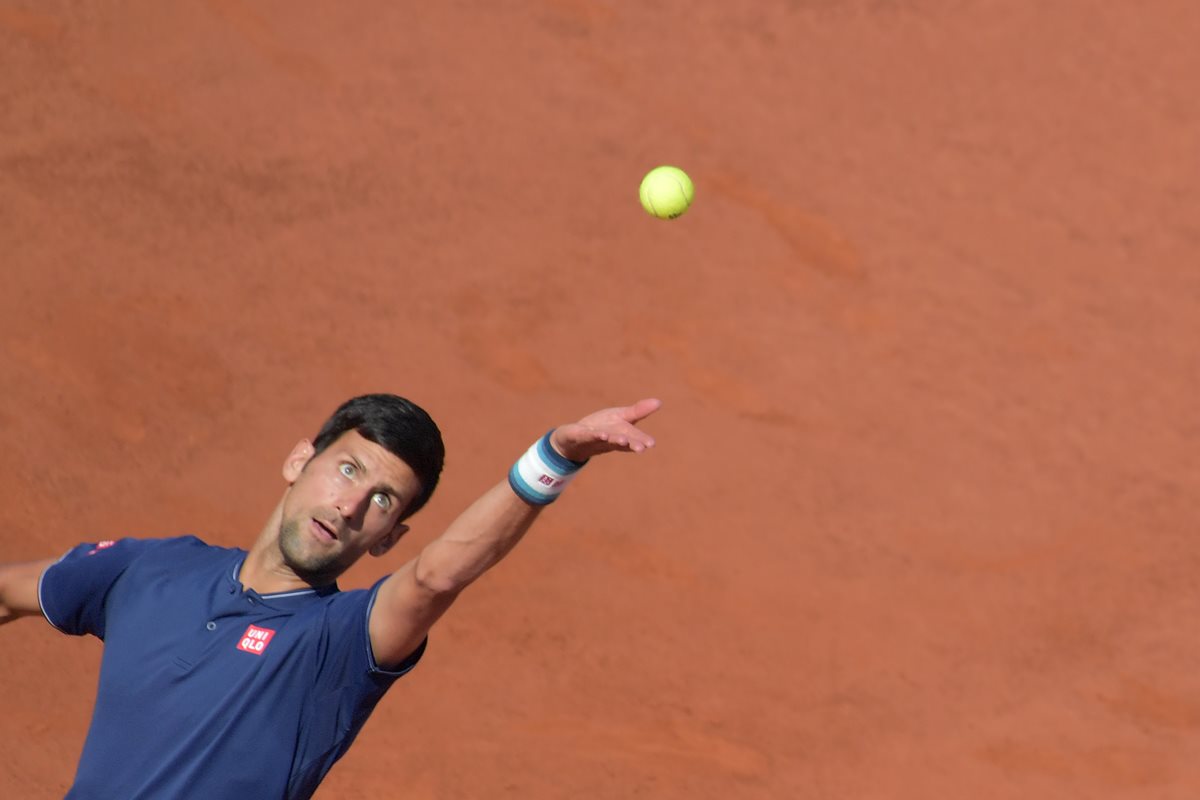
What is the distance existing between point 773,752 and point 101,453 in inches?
158

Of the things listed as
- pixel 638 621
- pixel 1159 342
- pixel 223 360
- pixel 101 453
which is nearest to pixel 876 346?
pixel 1159 342

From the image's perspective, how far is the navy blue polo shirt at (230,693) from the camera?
366 cm

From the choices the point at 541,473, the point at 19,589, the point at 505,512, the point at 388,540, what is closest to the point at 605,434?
the point at 541,473

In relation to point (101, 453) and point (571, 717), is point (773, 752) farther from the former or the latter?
point (101, 453)

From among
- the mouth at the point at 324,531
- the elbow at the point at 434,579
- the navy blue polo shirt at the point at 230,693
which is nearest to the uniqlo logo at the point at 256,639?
the navy blue polo shirt at the point at 230,693

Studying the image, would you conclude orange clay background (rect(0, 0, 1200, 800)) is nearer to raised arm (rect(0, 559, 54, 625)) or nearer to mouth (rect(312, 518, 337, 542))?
raised arm (rect(0, 559, 54, 625))

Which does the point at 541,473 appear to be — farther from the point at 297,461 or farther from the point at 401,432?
the point at 297,461

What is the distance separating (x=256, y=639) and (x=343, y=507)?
1.28 ft

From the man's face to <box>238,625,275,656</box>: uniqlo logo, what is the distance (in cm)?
20

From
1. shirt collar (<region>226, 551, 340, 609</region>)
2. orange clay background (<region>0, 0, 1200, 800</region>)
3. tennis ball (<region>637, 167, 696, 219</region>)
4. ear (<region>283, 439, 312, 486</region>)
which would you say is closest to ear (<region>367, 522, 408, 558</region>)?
shirt collar (<region>226, 551, 340, 609</region>)

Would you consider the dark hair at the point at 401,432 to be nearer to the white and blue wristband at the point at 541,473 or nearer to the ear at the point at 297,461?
the ear at the point at 297,461

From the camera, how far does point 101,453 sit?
848 cm

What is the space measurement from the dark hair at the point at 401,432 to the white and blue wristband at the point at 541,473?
0.71 m

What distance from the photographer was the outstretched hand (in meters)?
3.22
